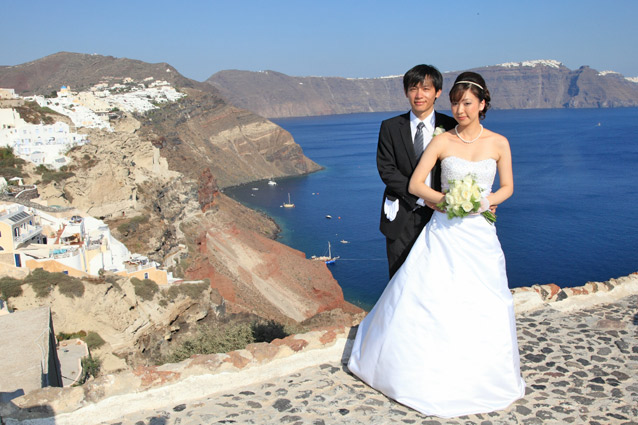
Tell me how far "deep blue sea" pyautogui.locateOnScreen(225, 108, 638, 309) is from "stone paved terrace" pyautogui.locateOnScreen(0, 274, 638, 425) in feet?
85.7

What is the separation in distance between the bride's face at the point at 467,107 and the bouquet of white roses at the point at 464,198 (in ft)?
1.45

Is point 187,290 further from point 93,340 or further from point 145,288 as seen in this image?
point 93,340

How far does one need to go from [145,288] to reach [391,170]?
16297 millimetres

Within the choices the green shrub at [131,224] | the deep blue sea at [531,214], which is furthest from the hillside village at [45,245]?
the deep blue sea at [531,214]

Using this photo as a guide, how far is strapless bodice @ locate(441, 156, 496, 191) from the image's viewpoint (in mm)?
4066

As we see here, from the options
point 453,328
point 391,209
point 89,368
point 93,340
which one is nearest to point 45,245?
point 93,340

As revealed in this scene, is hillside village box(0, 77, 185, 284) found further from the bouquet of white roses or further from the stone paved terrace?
the bouquet of white roses

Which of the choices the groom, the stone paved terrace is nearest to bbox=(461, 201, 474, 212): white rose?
the groom

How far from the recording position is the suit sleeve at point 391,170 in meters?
4.29

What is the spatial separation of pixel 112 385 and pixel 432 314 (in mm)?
2615

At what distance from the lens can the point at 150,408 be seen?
169 inches

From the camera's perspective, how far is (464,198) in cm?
387

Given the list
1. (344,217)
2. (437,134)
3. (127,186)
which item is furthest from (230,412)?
(344,217)

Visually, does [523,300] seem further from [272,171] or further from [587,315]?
[272,171]
